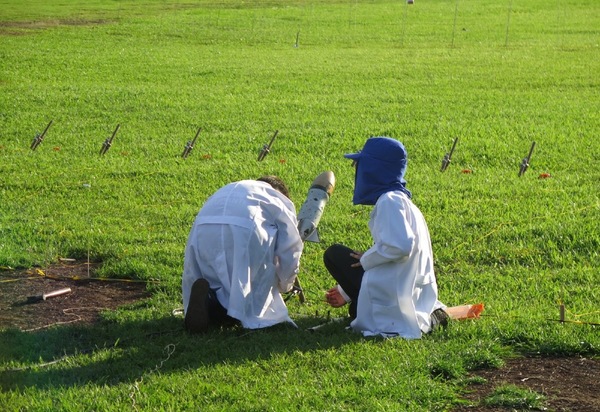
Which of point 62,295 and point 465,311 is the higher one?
point 465,311

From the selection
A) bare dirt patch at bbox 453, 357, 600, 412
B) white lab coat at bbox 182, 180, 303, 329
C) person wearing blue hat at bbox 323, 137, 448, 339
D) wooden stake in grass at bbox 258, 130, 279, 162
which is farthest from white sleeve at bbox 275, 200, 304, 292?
wooden stake in grass at bbox 258, 130, 279, 162

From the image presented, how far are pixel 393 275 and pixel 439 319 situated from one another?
1.58 feet

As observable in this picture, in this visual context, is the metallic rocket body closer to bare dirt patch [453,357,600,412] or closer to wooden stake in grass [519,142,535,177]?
bare dirt patch [453,357,600,412]

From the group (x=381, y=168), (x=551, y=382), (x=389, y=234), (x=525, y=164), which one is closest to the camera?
(x=551, y=382)

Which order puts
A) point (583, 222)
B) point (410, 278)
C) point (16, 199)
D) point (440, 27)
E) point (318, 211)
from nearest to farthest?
point (410, 278) < point (318, 211) < point (583, 222) < point (16, 199) < point (440, 27)

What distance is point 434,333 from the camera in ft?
21.2

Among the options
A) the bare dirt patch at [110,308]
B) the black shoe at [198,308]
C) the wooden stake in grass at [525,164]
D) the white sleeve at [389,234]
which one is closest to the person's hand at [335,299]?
the white sleeve at [389,234]

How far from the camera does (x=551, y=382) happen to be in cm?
564

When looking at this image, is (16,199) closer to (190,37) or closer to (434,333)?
(434,333)

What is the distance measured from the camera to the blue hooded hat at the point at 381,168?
6590mm

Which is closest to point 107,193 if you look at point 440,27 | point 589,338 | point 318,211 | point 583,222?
point 318,211

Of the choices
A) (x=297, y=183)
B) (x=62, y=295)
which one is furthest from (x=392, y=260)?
(x=297, y=183)

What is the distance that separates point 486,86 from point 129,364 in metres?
13.7

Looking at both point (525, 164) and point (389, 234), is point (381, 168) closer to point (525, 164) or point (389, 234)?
point (389, 234)
